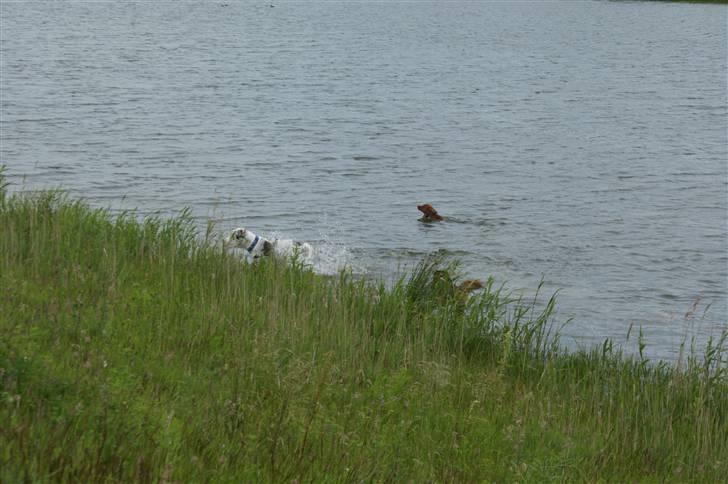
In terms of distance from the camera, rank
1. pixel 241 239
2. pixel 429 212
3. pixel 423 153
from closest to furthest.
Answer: pixel 241 239, pixel 429 212, pixel 423 153

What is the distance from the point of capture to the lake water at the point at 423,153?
17.2m

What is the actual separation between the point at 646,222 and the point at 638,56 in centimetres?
4046

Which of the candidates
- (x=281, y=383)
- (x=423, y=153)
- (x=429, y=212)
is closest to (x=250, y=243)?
(x=281, y=383)

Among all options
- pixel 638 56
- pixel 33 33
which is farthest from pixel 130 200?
pixel 638 56

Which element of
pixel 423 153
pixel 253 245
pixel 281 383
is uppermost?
pixel 423 153

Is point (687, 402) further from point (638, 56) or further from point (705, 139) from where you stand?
point (638, 56)

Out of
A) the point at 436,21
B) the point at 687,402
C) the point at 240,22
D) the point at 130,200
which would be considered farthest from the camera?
the point at 436,21

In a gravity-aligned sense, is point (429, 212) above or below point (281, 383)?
above

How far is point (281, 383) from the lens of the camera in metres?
6.54

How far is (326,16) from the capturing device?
10419 cm

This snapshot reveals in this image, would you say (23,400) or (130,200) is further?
(130,200)

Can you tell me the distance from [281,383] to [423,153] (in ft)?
70.2

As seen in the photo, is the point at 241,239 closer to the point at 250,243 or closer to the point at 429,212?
the point at 250,243

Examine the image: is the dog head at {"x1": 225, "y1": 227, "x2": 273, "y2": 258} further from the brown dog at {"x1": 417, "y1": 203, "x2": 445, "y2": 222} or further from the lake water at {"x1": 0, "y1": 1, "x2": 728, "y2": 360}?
the brown dog at {"x1": 417, "y1": 203, "x2": 445, "y2": 222}
